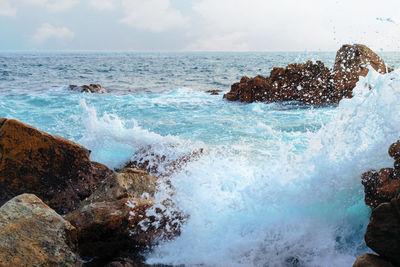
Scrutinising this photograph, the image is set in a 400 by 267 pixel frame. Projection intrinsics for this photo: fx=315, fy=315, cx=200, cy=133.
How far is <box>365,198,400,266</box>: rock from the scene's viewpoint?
2092mm

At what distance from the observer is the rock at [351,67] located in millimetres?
11094

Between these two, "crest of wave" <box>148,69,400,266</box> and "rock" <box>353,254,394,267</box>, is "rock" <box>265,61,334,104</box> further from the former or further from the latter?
"rock" <box>353,254,394,267</box>

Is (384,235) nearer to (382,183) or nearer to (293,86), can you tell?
(382,183)

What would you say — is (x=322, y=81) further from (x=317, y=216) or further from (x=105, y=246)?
(x=105, y=246)

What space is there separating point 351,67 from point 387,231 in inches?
427

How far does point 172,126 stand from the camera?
795cm

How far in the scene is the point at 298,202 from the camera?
3.37 m

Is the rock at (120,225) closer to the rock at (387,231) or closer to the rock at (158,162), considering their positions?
the rock at (158,162)

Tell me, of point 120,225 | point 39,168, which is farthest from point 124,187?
point 39,168

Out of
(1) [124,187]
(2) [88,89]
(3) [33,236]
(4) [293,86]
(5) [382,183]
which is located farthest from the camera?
(2) [88,89]

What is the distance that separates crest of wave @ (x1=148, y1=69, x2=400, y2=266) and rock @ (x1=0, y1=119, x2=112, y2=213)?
1175mm

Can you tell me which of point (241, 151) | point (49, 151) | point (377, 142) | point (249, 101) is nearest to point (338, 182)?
point (377, 142)

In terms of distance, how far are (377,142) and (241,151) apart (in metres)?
2.47

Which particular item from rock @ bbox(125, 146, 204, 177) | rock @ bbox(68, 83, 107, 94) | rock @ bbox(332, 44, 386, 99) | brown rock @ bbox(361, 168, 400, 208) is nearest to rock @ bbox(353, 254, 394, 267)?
brown rock @ bbox(361, 168, 400, 208)
